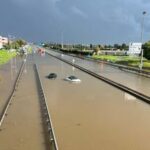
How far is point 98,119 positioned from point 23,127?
3.38 m

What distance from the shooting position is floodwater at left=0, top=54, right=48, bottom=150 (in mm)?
11453

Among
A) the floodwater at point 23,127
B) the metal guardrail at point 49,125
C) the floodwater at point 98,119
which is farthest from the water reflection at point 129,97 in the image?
the floodwater at point 23,127

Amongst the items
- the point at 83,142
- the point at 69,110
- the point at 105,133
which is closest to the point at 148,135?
the point at 105,133

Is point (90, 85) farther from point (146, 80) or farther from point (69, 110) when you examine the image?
point (69, 110)

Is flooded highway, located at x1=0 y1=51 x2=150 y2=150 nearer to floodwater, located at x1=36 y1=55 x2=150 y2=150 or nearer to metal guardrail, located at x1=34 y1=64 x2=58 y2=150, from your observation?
floodwater, located at x1=36 y1=55 x2=150 y2=150

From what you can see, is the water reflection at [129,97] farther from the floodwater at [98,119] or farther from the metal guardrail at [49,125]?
the metal guardrail at [49,125]

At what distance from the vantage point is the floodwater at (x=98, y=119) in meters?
11.7

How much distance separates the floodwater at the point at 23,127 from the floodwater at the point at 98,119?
2.29 feet

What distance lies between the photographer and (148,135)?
1273cm

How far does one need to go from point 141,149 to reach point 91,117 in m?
4.46

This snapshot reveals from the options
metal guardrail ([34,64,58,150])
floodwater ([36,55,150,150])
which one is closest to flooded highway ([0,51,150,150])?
floodwater ([36,55,150,150])

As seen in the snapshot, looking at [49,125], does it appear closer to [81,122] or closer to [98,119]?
[81,122]

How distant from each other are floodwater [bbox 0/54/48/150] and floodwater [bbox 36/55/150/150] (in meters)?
0.70

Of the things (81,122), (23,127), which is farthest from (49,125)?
(81,122)
